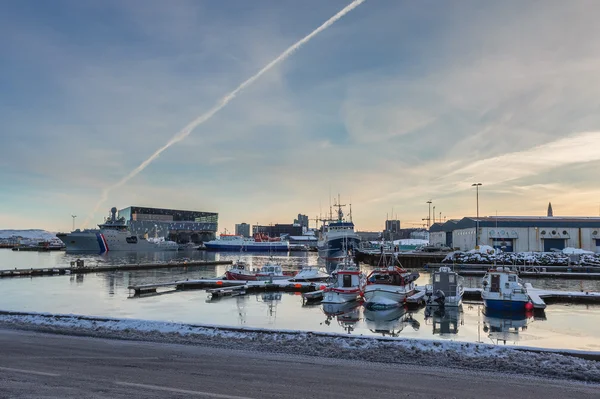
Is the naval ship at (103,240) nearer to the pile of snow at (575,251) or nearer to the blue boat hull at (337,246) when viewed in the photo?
the blue boat hull at (337,246)

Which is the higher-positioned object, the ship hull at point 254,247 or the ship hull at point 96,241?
the ship hull at point 96,241

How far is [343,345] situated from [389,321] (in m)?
10.4

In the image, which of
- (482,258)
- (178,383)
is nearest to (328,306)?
(178,383)

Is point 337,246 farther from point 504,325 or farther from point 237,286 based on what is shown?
point 504,325

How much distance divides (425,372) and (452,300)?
1916 centimetres

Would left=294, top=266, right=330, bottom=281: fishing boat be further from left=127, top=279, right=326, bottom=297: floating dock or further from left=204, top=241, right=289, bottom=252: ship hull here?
left=204, top=241, right=289, bottom=252: ship hull

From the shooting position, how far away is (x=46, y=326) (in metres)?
→ 18.7

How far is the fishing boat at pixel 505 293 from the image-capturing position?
92.2 feet

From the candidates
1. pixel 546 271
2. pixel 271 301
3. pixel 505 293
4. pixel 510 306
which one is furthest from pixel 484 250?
pixel 271 301

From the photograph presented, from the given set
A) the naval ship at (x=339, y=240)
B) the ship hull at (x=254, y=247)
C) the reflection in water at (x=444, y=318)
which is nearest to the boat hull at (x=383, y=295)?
the reflection in water at (x=444, y=318)

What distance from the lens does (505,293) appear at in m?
28.6

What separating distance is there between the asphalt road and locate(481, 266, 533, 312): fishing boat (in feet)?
60.0

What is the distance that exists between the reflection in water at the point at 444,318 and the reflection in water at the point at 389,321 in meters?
0.96

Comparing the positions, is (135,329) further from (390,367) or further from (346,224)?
(346,224)
